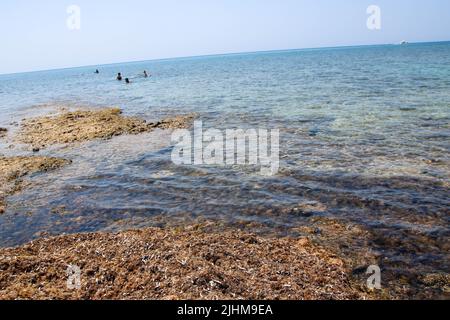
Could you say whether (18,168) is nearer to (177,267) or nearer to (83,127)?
(83,127)

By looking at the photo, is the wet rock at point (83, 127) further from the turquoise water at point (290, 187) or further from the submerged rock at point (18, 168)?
the submerged rock at point (18, 168)

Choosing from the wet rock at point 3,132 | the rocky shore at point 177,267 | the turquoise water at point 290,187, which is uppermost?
the wet rock at point 3,132

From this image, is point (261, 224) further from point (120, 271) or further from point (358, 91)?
point (358, 91)

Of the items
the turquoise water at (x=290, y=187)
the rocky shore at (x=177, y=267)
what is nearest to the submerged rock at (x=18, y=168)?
the turquoise water at (x=290, y=187)

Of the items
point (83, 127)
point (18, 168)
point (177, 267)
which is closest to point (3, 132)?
point (83, 127)

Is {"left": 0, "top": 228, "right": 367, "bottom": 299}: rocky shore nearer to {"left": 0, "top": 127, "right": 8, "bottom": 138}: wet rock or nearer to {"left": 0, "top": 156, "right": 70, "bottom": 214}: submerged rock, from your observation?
{"left": 0, "top": 156, "right": 70, "bottom": 214}: submerged rock

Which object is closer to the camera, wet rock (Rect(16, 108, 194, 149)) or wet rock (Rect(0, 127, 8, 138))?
wet rock (Rect(16, 108, 194, 149))

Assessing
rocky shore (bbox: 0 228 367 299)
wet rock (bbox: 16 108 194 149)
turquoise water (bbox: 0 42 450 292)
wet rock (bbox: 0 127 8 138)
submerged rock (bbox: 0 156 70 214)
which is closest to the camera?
rocky shore (bbox: 0 228 367 299)

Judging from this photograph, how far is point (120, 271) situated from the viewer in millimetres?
8562

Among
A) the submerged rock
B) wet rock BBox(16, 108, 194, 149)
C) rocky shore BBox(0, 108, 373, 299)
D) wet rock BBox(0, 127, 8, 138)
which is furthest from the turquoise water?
wet rock BBox(0, 127, 8, 138)

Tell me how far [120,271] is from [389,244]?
7513 millimetres

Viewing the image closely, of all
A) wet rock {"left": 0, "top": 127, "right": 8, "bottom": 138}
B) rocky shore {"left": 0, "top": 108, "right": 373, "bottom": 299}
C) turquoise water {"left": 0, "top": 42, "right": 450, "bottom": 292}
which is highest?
wet rock {"left": 0, "top": 127, "right": 8, "bottom": 138}

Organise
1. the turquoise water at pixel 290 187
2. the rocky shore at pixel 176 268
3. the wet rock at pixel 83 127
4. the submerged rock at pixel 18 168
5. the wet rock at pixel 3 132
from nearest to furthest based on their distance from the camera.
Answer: the rocky shore at pixel 176 268, the turquoise water at pixel 290 187, the submerged rock at pixel 18 168, the wet rock at pixel 83 127, the wet rock at pixel 3 132
